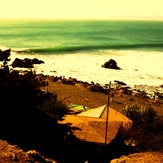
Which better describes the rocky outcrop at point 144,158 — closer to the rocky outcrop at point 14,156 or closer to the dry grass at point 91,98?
the rocky outcrop at point 14,156

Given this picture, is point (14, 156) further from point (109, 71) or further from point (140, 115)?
point (109, 71)

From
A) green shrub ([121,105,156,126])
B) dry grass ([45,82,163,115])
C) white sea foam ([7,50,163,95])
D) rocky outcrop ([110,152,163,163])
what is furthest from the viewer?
white sea foam ([7,50,163,95])

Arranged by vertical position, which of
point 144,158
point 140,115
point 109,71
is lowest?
point 109,71

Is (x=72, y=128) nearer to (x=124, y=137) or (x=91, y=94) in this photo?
(x=124, y=137)

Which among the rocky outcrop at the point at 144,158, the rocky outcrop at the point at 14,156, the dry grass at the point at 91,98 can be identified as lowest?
the dry grass at the point at 91,98

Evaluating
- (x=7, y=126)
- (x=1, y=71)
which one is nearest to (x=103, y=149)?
(x=7, y=126)

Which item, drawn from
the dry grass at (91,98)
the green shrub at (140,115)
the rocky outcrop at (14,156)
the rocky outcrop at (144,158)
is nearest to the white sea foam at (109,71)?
the dry grass at (91,98)

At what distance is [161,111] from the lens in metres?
24.1

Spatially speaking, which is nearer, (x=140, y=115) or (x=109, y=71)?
(x=140, y=115)

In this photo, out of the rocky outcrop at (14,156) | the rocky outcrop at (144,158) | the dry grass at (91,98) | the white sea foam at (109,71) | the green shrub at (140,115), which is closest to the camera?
the rocky outcrop at (14,156)

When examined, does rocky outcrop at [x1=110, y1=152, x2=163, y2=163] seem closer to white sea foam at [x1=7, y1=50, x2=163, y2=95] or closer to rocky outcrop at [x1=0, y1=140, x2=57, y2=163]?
rocky outcrop at [x1=0, y1=140, x2=57, y2=163]

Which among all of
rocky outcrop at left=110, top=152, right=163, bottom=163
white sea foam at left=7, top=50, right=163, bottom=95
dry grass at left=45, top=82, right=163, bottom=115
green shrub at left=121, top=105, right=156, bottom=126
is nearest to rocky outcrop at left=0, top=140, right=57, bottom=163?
rocky outcrop at left=110, top=152, right=163, bottom=163

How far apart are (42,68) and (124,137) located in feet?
102

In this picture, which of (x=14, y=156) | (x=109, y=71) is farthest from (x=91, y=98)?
(x=14, y=156)
